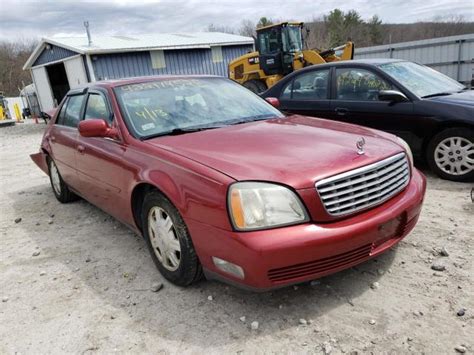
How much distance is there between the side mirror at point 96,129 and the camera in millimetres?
3365

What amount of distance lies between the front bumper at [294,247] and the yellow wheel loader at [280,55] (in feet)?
38.1

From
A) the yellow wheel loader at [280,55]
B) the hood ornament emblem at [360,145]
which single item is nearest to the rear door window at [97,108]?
the hood ornament emblem at [360,145]

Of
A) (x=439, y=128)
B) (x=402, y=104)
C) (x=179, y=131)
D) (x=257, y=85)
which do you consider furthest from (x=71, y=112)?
(x=257, y=85)

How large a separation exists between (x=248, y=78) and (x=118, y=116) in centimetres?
1205

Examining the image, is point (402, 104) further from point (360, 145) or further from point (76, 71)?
point (76, 71)

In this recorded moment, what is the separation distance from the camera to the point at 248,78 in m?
15.0

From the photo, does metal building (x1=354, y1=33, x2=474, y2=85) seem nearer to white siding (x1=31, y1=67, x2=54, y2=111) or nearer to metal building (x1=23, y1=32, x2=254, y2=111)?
metal building (x1=23, y1=32, x2=254, y2=111)

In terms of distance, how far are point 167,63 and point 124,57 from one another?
2275mm

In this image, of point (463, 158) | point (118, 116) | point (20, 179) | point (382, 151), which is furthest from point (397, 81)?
point (20, 179)

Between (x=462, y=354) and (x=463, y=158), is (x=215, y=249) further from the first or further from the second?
(x=463, y=158)

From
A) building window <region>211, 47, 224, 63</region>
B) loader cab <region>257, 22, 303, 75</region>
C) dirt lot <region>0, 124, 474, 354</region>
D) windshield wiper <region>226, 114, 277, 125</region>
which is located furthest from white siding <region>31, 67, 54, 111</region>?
windshield wiper <region>226, 114, 277, 125</region>

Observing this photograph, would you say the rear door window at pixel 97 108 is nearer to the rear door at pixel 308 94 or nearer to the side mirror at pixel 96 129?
the side mirror at pixel 96 129

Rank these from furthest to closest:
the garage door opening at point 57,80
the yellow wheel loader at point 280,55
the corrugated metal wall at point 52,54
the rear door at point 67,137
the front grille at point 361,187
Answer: the garage door opening at point 57,80 < the corrugated metal wall at point 52,54 < the yellow wheel loader at point 280,55 < the rear door at point 67,137 < the front grille at point 361,187

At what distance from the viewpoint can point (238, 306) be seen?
2.75 m
